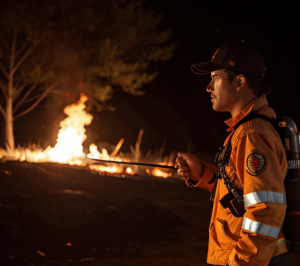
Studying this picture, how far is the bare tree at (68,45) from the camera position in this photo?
12039 millimetres

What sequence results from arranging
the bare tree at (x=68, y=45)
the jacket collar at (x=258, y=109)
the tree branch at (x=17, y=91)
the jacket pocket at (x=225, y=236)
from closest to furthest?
1. the jacket pocket at (x=225, y=236)
2. the jacket collar at (x=258, y=109)
3. the bare tree at (x=68, y=45)
4. the tree branch at (x=17, y=91)

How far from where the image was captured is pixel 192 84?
1619cm

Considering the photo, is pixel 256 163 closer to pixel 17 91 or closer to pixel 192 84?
pixel 17 91

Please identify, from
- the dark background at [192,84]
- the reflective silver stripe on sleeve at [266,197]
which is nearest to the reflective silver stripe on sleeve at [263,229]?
the reflective silver stripe on sleeve at [266,197]

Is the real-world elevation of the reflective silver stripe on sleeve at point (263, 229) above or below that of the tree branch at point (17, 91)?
below

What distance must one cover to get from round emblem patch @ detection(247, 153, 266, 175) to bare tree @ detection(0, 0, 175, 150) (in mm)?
11234

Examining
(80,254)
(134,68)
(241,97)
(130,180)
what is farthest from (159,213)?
(134,68)

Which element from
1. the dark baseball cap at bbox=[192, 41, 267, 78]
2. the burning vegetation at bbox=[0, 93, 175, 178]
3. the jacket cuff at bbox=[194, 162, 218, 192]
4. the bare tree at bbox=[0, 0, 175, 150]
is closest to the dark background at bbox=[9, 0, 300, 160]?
the bare tree at bbox=[0, 0, 175, 150]

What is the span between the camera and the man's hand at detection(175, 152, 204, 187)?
247cm

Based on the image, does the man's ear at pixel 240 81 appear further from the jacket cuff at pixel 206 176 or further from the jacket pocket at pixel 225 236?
the jacket pocket at pixel 225 236

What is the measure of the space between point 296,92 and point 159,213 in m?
9.94

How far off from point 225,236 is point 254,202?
0.32 meters

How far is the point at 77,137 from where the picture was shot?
11.3 metres

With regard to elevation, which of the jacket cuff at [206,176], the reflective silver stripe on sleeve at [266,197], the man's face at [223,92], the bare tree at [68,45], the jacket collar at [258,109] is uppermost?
the bare tree at [68,45]
